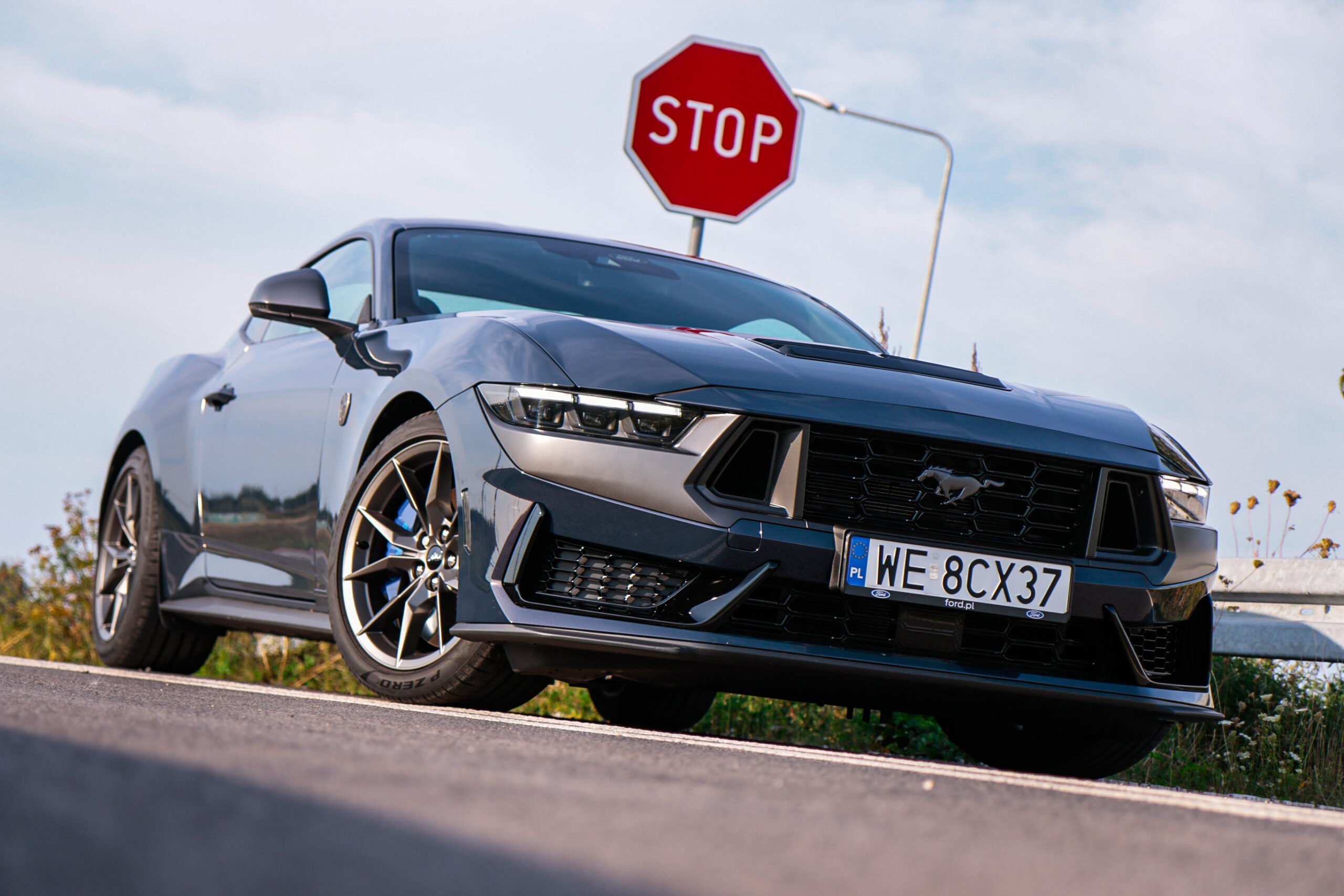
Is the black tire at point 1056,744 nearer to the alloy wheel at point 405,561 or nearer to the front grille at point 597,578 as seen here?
the front grille at point 597,578

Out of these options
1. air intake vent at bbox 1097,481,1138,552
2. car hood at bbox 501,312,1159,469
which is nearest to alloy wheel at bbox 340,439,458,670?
car hood at bbox 501,312,1159,469

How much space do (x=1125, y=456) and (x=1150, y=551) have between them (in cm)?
25

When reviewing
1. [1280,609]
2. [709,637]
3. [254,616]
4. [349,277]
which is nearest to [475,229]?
[349,277]

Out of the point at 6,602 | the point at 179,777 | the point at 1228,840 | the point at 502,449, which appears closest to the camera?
the point at 179,777

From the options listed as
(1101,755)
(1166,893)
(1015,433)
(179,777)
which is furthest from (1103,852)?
(1101,755)

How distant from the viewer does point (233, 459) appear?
201 inches

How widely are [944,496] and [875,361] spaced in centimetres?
53

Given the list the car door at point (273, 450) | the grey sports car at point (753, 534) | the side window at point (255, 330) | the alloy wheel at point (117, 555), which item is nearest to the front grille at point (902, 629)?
the grey sports car at point (753, 534)

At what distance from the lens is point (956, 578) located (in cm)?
344

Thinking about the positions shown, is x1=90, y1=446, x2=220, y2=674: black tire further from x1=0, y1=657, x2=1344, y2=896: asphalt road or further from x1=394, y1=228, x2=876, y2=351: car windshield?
x1=0, y1=657, x2=1344, y2=896: asphalt road

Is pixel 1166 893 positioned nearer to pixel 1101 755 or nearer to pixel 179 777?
pixel 179 777

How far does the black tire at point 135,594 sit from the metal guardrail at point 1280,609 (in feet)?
12.4

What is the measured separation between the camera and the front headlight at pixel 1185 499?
3869 mm

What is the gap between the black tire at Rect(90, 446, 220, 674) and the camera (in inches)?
221
